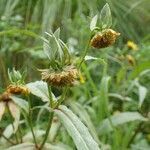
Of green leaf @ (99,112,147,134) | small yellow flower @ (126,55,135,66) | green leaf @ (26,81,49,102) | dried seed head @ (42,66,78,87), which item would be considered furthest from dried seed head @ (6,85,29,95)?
small yellow flower @ (126,55,135,66)

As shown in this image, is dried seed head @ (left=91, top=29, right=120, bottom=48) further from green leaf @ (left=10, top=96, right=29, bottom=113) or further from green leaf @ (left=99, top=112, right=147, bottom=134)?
green leaf @ (left=99, top=112, right=147, bottom=134)

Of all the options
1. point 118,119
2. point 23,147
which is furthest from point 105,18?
point 118,119

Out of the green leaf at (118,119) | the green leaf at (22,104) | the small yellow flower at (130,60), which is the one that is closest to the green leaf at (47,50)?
the green leaf at (22,104)

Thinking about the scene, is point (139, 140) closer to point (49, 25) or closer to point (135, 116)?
point (135, 116)

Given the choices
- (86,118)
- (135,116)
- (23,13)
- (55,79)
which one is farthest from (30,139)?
(23,13)

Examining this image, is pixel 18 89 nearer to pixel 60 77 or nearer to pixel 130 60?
pixel 60 77

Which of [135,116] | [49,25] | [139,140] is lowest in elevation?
Answer: [139,140]
